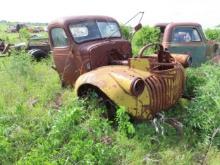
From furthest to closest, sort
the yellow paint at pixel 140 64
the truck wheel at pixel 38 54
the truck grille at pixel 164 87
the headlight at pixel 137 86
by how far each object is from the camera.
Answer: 1. the truck wheel at pixel 38 54
2. the yellow paint at pixel 140 64
3. the truck grille at pixel 164 87
4. the headlight at pixel 137 86

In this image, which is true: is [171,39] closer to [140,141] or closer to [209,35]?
[140,141]

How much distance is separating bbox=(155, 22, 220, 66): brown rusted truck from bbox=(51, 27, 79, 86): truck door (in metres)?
3.08

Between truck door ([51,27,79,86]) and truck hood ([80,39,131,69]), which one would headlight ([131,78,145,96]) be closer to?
truck hood ([80,39,131,69])

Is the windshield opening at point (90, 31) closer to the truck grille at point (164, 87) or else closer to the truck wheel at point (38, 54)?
the truck grille at point (164, 87)

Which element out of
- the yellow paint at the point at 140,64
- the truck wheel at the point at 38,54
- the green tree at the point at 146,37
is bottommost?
the truck wheel at the point at 38,54

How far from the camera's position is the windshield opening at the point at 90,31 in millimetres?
7747

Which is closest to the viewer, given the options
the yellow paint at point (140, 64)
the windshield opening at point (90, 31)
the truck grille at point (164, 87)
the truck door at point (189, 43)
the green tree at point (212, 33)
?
the truck grille at point (164, 87)

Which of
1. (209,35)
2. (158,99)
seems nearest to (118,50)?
(158,99)

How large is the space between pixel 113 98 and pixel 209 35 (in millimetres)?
13252

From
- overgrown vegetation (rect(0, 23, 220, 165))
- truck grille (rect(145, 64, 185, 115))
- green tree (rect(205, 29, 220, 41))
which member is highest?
truck grille (rect(145, 64, 185, 115))

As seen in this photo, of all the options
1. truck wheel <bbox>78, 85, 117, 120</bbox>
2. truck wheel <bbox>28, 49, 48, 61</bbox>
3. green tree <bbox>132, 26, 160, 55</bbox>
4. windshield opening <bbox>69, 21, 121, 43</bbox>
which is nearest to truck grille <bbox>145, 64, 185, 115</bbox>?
truck wheel <bbox>78, 85, 117, 120</bbox>

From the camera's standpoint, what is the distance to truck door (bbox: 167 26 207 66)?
33.1ft

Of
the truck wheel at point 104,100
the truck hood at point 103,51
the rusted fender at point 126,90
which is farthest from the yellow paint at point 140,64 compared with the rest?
the truck hood at point 103,51

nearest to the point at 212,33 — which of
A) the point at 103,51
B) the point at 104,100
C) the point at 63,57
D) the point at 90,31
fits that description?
the point at 90,31
